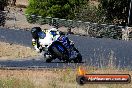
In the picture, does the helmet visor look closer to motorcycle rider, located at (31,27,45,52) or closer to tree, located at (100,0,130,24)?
motorcycle rider, located at (31,27,45,52)

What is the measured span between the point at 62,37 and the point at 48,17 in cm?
3852

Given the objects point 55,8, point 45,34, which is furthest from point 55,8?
point 45,34

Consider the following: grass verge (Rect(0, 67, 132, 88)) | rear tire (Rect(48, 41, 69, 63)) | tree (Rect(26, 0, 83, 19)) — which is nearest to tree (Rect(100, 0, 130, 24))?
tree (Rect(26, 0, 83, 19))

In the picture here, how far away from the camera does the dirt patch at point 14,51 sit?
28594 mm

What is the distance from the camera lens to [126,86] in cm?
1336

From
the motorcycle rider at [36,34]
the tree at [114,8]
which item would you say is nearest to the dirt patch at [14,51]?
the motorcycle rider at [36,34]

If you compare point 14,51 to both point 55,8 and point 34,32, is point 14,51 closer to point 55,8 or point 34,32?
point 34,32

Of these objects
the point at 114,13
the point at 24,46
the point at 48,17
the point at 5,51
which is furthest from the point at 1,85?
the point at 114,13

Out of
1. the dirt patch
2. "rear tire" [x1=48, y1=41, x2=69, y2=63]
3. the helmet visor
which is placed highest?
the helmet visor

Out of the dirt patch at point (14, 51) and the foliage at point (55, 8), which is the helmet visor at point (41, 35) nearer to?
the dirt patch at point (14, 51)

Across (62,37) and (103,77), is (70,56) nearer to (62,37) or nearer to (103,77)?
(62,37)

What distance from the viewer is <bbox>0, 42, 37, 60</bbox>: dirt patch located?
93.8ft

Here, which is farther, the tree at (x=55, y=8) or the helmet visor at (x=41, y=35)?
the tree at (x=55, y=8)

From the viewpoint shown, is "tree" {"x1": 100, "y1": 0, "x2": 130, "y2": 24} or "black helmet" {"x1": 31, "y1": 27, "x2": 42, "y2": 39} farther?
"tree" {"x1": 100, "y1": 0, "x2": 130, "y2": 24}
